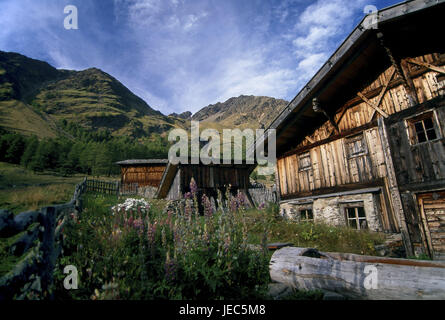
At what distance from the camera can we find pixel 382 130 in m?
8.62

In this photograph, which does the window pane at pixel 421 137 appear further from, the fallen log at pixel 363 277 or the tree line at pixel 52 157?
the tree line at pixel 52 157

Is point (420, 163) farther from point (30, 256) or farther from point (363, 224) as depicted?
point (30, 256)

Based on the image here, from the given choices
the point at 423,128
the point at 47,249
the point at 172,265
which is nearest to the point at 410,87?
the point at 423,128

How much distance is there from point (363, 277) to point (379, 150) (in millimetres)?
7173

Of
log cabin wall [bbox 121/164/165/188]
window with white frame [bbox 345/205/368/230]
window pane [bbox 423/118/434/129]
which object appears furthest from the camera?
log cabin wall [bbox 121/164/165/188]

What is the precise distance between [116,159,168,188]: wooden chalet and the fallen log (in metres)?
34.1

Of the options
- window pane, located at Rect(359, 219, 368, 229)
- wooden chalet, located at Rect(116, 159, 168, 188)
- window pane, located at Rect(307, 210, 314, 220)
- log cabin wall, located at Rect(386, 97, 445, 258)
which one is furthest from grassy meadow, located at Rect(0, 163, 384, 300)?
wooden chalet, located at Rect(116, 159, 168, 188)

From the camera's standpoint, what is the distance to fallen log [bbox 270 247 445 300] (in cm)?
294

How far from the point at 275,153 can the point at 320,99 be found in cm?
431

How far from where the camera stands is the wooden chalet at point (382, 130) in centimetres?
724

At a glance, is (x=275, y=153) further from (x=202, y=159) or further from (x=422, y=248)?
(x=422, y=248)

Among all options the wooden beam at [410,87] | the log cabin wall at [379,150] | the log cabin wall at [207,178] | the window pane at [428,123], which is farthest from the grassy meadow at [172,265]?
the log cabin wall at [207,178]

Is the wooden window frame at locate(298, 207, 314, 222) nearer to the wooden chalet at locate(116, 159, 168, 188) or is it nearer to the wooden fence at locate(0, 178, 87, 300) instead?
the wooden fence at locate(0, 178, 87, 300)
